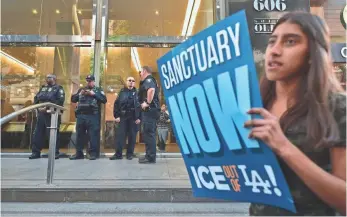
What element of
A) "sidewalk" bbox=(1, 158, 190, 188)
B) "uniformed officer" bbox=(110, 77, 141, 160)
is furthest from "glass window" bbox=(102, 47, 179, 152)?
"sidewalk" bbox=(1, 158, 190, 188)

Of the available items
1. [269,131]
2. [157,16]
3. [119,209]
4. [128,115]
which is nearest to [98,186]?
[119,209]

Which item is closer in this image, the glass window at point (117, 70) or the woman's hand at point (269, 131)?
the woman's hand at point (269, 131)

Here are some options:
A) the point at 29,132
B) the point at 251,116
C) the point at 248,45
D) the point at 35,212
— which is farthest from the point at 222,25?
the point at 29,132

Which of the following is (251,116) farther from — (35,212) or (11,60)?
(11,60)

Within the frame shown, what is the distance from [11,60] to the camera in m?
8.55

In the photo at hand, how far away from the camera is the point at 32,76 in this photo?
8.59m

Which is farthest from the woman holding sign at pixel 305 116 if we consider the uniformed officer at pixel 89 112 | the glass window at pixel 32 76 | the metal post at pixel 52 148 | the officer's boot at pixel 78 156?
the glass window at pixel 32 76

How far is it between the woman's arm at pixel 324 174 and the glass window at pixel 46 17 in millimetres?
7977

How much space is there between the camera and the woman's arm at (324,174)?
1.01m

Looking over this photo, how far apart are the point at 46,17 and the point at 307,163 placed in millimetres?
8836

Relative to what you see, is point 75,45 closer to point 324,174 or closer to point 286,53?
point 286,53

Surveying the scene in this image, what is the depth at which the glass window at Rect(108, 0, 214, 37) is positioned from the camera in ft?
28.0

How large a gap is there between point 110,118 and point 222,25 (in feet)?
24.4

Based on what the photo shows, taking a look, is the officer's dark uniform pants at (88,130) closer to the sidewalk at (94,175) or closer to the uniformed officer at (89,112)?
the uniformed officer at (89,112)
